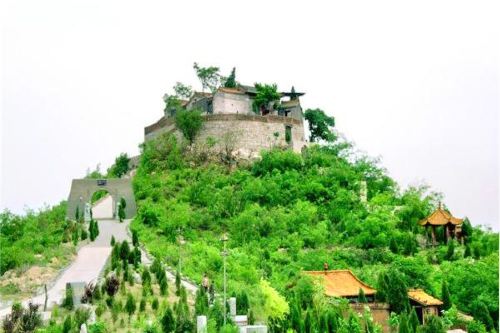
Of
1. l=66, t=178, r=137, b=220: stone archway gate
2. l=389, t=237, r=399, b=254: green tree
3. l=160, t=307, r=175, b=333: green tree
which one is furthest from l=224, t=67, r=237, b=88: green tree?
l=160, t=307, r=175, b=333: green tree

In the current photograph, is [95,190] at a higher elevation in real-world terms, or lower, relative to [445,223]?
higher

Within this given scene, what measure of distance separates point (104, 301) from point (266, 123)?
24351 mm

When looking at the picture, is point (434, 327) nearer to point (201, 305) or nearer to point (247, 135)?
point (201, 305)

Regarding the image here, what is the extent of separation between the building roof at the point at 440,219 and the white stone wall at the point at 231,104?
1379cm

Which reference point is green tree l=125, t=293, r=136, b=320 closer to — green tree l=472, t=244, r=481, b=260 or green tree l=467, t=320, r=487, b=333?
green tree l=467, t=320, r=487, b=333

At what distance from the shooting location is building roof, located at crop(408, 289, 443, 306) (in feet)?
76.8

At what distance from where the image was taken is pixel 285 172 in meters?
37.1

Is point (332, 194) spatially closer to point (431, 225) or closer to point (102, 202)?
point (431, 225)

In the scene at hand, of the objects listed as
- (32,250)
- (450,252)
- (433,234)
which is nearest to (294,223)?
(433,234)

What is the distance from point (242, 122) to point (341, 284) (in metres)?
17.2

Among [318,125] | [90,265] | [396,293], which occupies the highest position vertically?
[318,125]

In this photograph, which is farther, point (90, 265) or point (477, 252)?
point (477, 252)

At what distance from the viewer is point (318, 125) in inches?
1740

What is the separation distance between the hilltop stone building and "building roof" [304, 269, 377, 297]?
15221 mm
